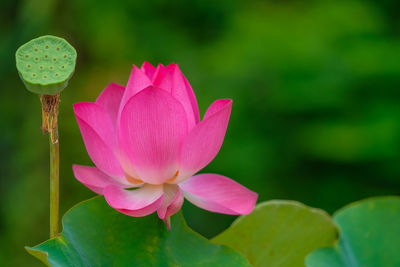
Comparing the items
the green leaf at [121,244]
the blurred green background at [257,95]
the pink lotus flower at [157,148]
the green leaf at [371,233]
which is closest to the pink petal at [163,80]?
the pink lotus flower at [157,148]

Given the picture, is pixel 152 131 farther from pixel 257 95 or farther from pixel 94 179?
pixel 257 95

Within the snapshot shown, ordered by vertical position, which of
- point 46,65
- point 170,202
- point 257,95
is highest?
point 46,65

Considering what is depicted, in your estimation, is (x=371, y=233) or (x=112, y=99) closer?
(x=112, y=99)

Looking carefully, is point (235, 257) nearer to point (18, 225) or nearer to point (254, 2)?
point (18, 225)

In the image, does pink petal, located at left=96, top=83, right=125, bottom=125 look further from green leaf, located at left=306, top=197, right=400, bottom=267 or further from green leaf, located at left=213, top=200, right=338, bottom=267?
green leaf, located at left=306, top=197, right=400, bottom=267

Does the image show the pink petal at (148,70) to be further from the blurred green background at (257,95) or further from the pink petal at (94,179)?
the blurred green background at (257,95)

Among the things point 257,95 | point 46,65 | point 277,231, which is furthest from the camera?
point 257,95

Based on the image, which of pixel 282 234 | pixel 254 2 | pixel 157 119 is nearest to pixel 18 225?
pixel 254 2

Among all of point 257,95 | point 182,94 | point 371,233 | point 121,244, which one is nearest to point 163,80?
point 182,94
